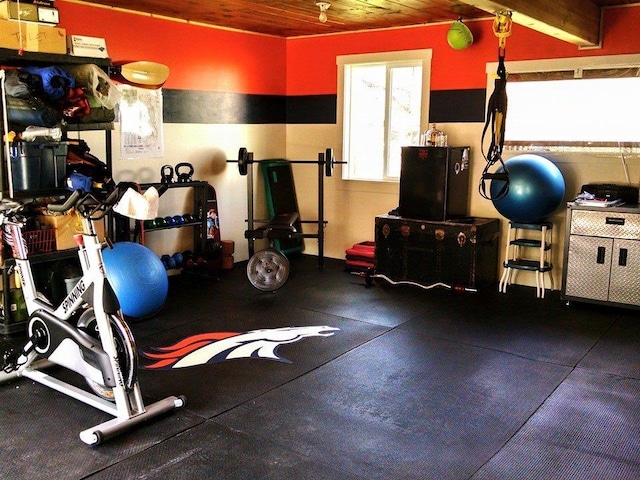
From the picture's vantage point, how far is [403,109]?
279 inches

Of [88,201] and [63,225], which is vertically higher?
[88,201]

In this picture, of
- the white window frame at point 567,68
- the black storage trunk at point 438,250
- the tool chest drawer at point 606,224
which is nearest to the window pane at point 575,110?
the white window frame at point 567,68

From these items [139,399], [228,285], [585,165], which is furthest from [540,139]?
[139,399]

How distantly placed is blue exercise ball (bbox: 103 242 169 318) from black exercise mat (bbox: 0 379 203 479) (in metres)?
1.08

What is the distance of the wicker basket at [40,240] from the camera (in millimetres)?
4652

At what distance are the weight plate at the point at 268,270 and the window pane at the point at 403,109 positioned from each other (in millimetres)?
1943

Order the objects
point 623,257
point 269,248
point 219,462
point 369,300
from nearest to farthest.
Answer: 1. point 219,462
2. point 623,257
3. point 369,300
4. point 269,248

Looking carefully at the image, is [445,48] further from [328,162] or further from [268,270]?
[268,270]

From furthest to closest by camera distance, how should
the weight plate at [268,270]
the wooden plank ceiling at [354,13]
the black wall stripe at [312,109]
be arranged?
the black wall stripe at [312,109] → the weight plate at [268,270] → the wooden plank ceiling at [354,13]

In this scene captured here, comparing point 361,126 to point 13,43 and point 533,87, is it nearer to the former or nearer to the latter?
point 533,87

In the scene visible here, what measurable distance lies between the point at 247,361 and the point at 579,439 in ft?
6.93

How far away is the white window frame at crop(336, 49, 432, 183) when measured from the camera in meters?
6.78

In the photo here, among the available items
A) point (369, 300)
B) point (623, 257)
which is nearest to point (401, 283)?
point (369, 300)

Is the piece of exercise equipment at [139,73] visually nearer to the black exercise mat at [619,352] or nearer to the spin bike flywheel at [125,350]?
the spin bike flywheel at [125,350]
